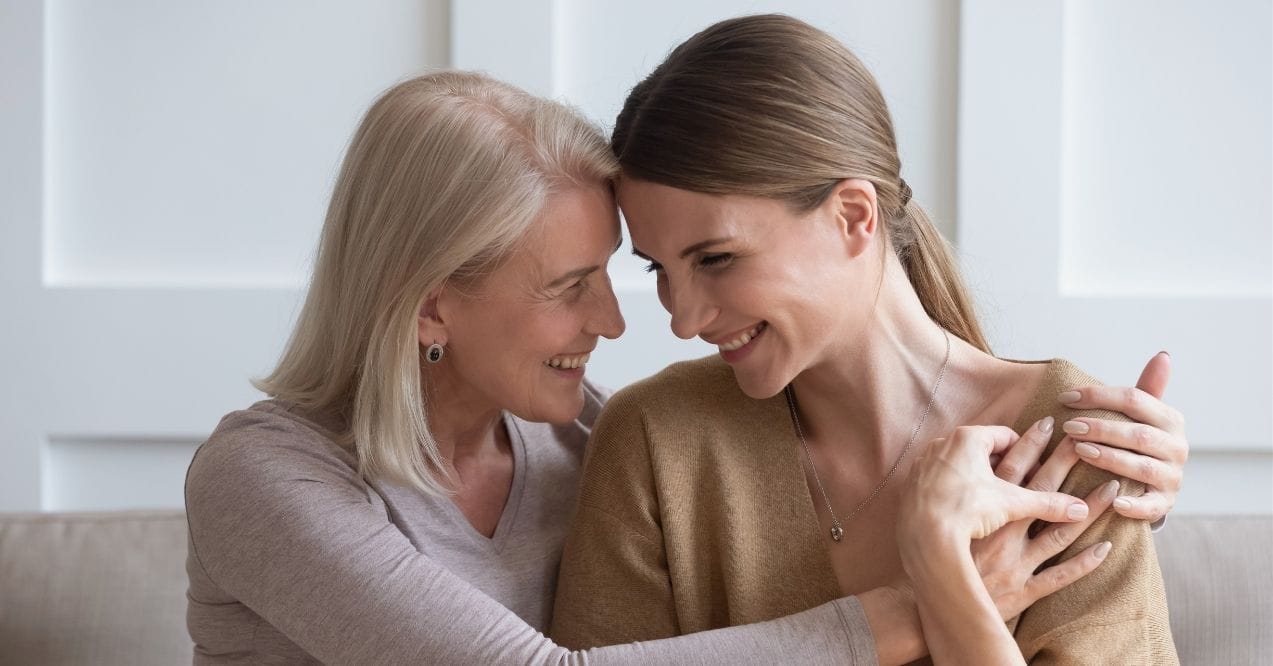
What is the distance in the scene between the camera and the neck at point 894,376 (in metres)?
1.52

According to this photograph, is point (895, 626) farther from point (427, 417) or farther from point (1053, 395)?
point (427, 417)

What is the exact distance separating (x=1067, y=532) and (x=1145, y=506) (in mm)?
88

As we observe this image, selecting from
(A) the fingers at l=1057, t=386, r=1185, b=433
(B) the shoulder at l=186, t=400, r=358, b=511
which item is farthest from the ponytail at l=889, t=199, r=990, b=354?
(B) the shoulder at l=186, t=400, r=358, b=511

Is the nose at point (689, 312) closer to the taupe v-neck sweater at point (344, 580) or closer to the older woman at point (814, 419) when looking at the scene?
the older woman at point (814, 419)

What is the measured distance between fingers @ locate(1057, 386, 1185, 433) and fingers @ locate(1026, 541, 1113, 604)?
0.50ft

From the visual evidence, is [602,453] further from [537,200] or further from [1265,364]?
[1265,364]

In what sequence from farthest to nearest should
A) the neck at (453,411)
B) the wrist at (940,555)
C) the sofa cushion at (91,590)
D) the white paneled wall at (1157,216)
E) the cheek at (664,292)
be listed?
1. the white paneled wall at (1157,216)
2. the sofa cushion at (91,590)
3. the neck at (453,411)
4. the cheek at (664,292)
5. the wrist at (940,555)

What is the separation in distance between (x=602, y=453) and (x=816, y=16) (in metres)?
0.92

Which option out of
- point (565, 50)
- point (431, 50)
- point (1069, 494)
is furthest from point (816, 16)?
point (1069, 494)

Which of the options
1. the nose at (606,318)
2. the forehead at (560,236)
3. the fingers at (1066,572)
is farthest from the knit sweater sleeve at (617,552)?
the fingers at (1066,572)

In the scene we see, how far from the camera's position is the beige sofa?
1772 millimetres

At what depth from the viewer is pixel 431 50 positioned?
7.02ft

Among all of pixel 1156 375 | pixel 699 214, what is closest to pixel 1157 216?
pixel 1156 375

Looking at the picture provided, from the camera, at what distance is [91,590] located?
1.79 meters
